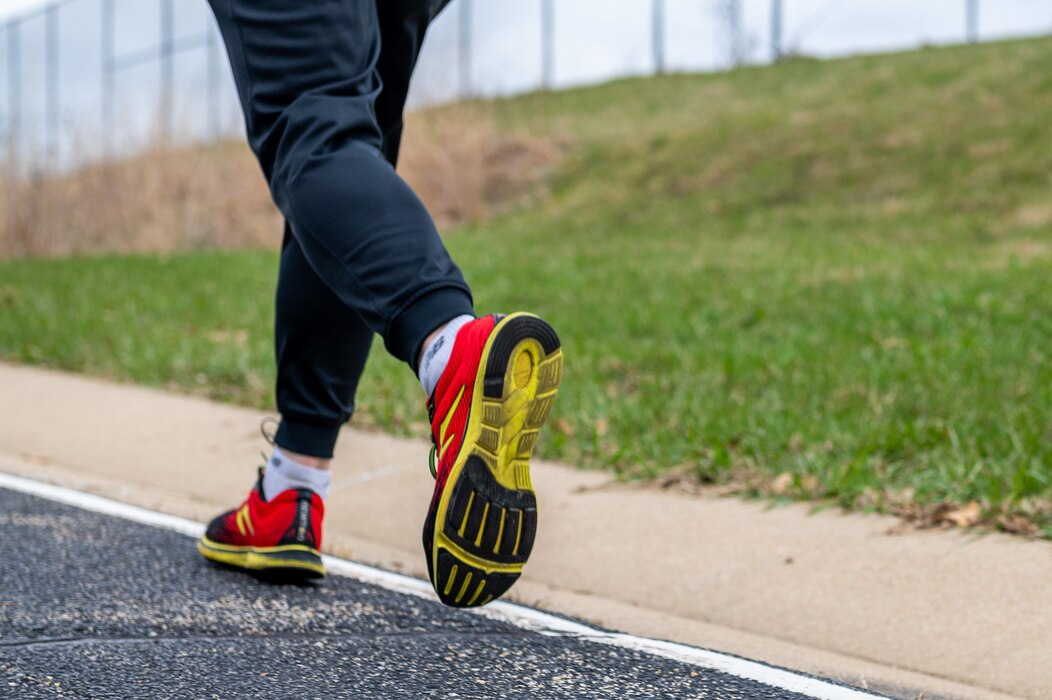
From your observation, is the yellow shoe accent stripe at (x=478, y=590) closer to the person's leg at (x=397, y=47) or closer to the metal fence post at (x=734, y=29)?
the person's leg at (x=397, y=47)

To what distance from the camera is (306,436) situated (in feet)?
8.14

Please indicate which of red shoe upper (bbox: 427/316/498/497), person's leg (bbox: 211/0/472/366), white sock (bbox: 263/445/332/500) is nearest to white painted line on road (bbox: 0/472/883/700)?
white sock (bbox: 263/445/332/500)

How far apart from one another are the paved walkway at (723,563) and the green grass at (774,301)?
0.73 ft

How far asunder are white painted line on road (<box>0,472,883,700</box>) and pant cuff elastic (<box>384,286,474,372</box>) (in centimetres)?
77

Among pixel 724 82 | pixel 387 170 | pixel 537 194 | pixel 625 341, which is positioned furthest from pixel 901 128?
pixel 387 170

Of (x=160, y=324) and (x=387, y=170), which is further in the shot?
(x=160, y=324)

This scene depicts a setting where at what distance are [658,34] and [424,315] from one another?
72.9ft

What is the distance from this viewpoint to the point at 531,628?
91.8 inches

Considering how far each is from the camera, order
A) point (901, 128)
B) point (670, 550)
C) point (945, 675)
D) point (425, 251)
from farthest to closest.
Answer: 1. point (901, 128)
2. point (670, 550)
3. point (945, 675)
4. point (425, 251)

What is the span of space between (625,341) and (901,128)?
28.9ft

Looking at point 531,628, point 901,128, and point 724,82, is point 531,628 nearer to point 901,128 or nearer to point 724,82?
point 901,128

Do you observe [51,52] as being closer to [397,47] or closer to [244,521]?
[244,521]

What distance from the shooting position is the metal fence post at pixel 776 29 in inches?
850

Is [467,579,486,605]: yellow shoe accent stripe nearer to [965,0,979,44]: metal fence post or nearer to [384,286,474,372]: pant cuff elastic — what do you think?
[384,286,474,372]: pant cuff elastic
